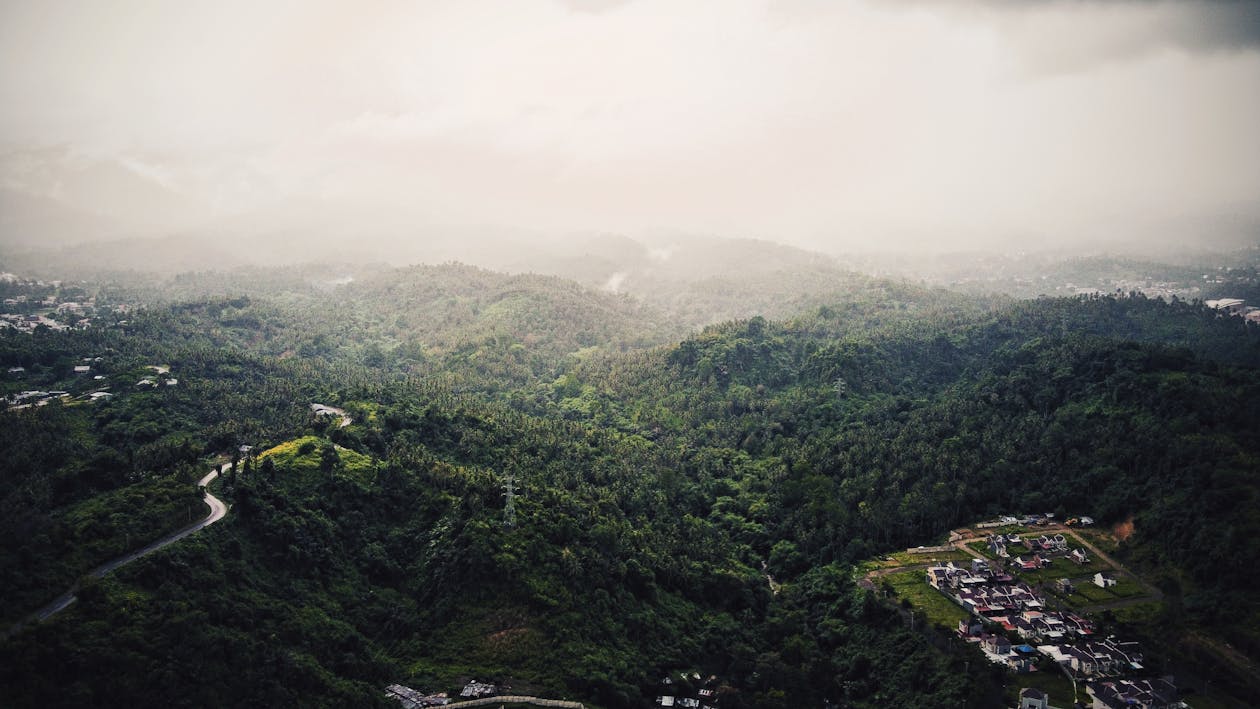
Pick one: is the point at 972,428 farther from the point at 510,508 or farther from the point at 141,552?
the point at 141,552

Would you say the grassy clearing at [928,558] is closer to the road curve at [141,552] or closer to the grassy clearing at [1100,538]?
the grassy clearing at [1100,538]

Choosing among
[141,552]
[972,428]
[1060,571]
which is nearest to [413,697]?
[141,552]

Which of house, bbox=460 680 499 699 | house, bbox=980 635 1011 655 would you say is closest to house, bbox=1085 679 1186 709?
house, bbox=980 635 1011 655

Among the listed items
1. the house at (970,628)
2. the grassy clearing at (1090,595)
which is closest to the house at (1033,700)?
the house at (970,628)

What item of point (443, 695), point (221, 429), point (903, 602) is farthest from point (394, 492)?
point (903, 602)

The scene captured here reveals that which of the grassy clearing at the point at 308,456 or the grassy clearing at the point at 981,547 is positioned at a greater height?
the grassy clearing at the point at 308,456

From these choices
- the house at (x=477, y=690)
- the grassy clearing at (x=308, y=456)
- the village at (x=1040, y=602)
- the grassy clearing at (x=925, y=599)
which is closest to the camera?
the house at (x=477, y=690)
